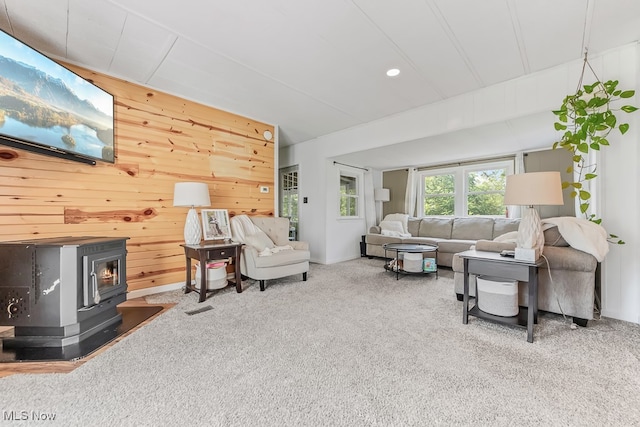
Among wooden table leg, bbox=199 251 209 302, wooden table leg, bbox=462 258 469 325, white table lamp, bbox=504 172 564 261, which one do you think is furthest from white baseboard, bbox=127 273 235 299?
white table lamp, bbox=504 172 564 261

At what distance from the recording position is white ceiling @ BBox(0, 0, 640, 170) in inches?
75.5

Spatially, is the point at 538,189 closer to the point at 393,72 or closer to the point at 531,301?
the point at 531,301

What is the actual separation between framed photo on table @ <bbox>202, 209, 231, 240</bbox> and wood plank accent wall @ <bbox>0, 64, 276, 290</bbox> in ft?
0.91

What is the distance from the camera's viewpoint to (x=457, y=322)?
2285mm

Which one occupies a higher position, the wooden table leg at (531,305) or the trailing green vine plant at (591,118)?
the trailing green vine plant at (591,118)

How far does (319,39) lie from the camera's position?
2.26 m

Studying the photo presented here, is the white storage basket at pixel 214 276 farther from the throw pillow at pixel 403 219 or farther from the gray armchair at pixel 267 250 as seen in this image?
the throw pillow at pixel 403 219

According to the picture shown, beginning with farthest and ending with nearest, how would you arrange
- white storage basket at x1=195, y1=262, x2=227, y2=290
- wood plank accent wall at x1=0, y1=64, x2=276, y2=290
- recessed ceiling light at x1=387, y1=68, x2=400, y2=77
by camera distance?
white storage basket at x1=195, y1=262, x2=227, y2=290 → recessed ceiling light at x1=387, y1=68, x2=400, y2=77 → wood plank accent wall at x1=0, y1=64, x2=276, y2=290

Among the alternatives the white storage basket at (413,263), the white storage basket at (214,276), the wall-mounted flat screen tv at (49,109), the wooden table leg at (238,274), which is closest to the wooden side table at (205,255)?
the wooden table leg at (238,274)

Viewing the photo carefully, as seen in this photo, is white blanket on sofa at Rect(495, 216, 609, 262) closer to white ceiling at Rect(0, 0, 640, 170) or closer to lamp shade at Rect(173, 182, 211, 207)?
white ceiling at Rect(0, 0, 640, 170)

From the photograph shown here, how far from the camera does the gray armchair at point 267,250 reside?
322 centimetres

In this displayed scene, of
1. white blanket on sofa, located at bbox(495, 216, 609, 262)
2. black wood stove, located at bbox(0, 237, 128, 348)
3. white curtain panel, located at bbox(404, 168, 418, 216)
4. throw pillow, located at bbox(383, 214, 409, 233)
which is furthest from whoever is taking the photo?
white curtain panel, located at bbox(404, 168, 418, 216)

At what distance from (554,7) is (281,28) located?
2.02m

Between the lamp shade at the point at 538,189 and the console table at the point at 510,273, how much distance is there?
47cm
